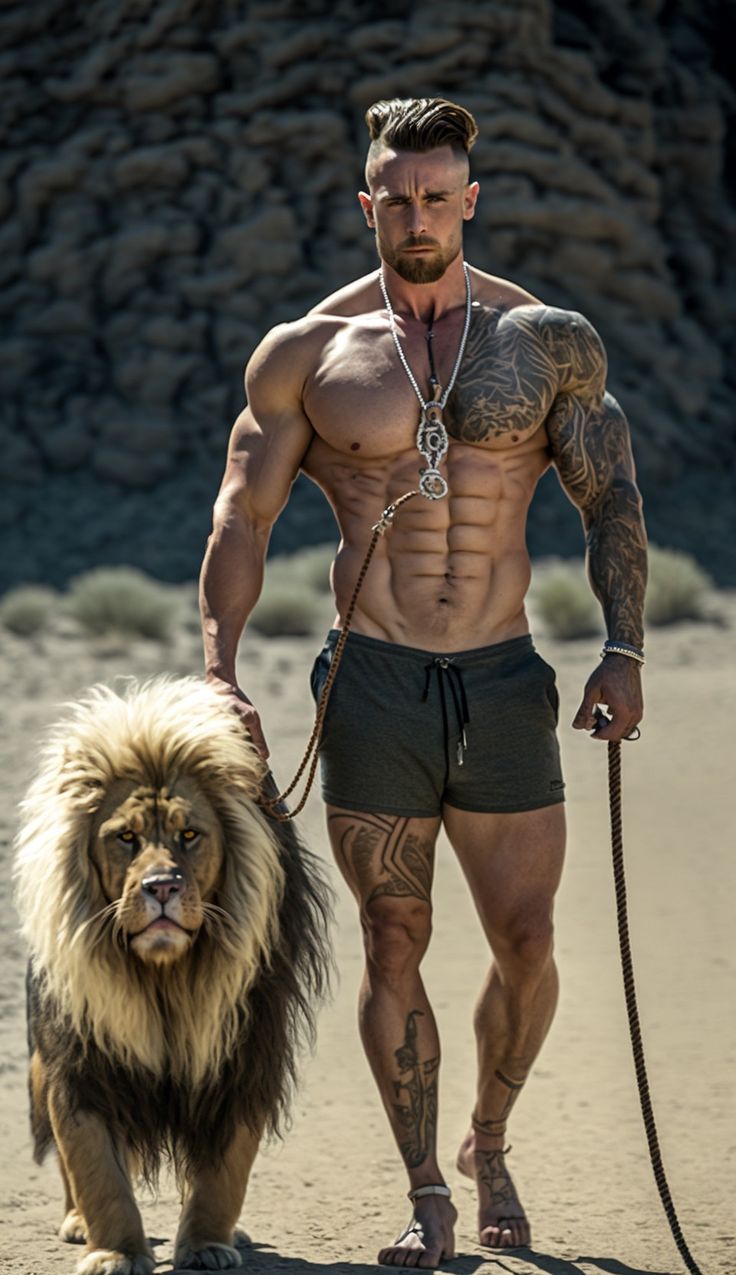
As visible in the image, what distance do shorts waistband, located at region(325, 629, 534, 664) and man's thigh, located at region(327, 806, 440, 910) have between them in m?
0.36

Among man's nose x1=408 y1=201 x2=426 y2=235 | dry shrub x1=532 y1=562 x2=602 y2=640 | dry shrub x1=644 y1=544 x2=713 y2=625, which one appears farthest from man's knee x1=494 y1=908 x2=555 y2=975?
dry shrub x1=644 y1=544 x2=713 y2=625

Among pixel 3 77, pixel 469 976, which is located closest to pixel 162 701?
pixel 469 976

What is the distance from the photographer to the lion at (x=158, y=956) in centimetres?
412

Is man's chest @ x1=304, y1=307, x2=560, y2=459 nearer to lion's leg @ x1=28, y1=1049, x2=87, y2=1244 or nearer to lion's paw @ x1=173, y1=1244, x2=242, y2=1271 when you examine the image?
lion's leg @ x1=28, y1=1049, x2=87, y2=1244

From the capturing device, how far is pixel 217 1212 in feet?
14.1

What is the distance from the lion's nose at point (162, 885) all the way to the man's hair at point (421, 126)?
162cm

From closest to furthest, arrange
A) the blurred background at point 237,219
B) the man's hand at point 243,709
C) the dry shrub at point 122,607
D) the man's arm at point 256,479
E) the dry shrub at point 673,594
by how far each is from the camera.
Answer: the man's hand at point 243,709 → the man's arm at point 256,479 → the dry shrub at point 122,607 → the dry shrub at point 673,594 → the blurred background at point 237,219

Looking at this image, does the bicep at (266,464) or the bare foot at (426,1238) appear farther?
the bicep at (266,464)

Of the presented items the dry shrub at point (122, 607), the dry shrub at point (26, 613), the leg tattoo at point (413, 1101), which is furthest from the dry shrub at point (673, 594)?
the leg tattoo at point (413, 1101)

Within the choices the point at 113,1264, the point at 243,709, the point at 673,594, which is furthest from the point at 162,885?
the point at 673,594

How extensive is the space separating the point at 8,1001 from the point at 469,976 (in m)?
1.71

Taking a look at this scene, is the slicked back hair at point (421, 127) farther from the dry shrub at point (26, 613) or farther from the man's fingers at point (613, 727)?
the dry shrub at point (26, 613)

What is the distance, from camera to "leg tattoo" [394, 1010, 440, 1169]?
4500mm

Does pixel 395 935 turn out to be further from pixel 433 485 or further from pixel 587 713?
pixel 433 485
